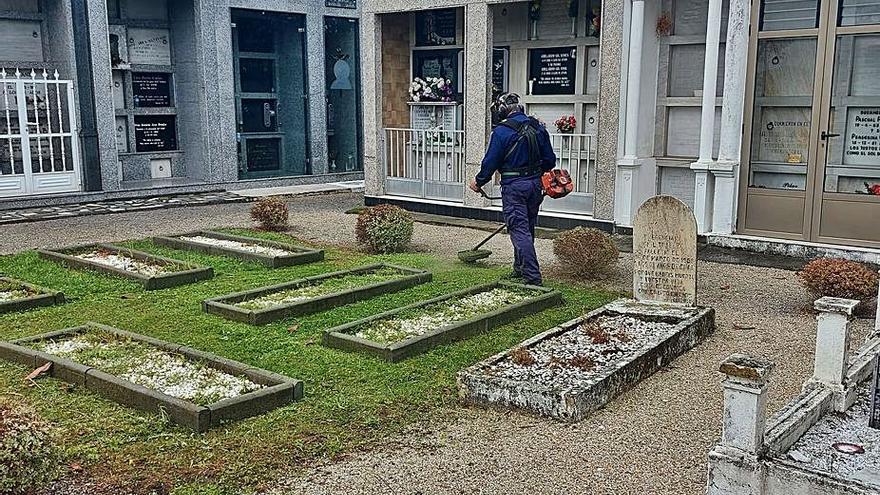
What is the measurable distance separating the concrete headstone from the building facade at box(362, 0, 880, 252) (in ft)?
11.6

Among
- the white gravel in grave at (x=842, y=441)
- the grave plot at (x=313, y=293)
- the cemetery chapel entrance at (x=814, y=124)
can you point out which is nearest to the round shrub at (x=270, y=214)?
the grave plot at (x=313, y=293)

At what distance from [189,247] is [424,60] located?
20.0 ft

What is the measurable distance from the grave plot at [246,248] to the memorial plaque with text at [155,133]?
7023 millimetres

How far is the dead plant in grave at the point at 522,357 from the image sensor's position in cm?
562

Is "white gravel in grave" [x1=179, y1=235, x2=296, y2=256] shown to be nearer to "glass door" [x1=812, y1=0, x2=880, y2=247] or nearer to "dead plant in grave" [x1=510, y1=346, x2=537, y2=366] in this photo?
"dead plant in grave" [x1=510, y1=346, x2=537, y2=366]

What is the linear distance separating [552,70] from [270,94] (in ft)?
27.0

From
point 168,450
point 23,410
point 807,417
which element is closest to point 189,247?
point 23,410

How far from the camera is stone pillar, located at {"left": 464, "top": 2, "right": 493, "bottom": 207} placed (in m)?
12.7

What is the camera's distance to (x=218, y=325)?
685 centimetres

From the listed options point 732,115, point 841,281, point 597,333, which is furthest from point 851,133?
point 597,333

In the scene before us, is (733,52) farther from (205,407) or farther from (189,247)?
(205,407)

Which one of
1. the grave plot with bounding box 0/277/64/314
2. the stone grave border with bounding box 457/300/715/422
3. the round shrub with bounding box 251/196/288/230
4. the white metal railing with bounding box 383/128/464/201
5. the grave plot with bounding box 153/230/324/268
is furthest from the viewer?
the white metal railing with bounding box 383/128/464/201

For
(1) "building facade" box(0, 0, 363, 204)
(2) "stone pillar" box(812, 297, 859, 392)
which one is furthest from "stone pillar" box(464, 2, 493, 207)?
(2) "stone pillar" box(812, 297, 859, 392)

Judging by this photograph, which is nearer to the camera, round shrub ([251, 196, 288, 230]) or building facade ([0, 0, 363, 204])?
round shrub ([251, 196, 288, 230])
